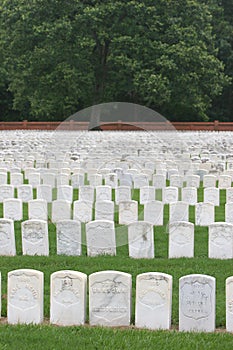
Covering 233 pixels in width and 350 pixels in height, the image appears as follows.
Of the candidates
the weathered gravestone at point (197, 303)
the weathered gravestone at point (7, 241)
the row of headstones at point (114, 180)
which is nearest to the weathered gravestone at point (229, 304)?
the weathered gravestone at point (197, 303)

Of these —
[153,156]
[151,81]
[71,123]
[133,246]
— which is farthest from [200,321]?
[151,81]

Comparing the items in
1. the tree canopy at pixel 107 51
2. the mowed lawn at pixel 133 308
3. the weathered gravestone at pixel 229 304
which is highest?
the tree canopy at pixel 107 51

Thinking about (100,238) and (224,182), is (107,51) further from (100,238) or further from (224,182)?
(100,238)

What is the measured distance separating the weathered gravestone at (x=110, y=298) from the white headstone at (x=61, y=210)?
3.99 meters

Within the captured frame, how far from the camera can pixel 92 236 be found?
752 centimetres

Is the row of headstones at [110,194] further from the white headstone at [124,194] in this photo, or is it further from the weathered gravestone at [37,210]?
the weathered gravestone at [37,210]

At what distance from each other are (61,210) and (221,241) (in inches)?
108

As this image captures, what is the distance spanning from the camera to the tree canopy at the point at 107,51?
32.7m

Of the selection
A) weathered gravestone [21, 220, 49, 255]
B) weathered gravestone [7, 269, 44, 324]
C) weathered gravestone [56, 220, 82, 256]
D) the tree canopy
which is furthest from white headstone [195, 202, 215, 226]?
the tree canopy

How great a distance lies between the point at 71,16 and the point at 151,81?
5.44 meters

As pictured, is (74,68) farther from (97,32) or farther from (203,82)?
(203,82)

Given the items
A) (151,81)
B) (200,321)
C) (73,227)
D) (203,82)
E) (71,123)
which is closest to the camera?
(200,321)

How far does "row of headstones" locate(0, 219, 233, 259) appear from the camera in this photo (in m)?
7.41

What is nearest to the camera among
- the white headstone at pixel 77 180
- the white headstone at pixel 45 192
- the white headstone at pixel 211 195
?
the white headstone at pixel 211 195
